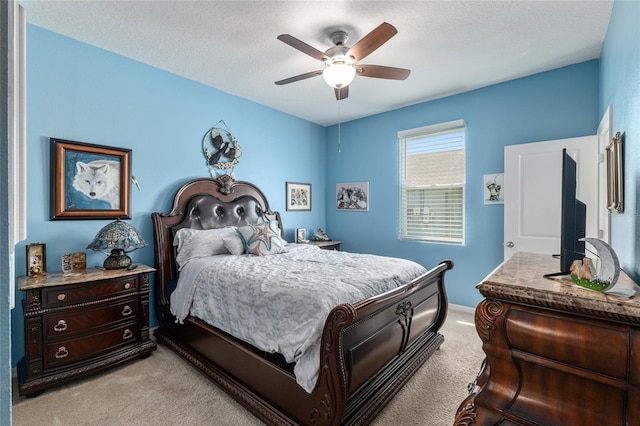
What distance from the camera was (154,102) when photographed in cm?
322

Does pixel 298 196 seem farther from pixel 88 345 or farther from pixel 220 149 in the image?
pixel 88 345

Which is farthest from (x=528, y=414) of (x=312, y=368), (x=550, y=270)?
(x=312, y=368)

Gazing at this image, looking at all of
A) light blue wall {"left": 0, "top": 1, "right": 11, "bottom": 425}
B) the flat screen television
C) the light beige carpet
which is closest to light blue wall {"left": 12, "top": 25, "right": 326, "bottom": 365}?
the light beige carpet

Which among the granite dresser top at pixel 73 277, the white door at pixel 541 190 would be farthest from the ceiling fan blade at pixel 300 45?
the white door at pixel 541 190

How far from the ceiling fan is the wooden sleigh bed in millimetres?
1733

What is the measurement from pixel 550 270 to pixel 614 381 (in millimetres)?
591

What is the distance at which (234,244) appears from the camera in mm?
3250

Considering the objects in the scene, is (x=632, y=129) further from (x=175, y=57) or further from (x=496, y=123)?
(x=175, y=57)

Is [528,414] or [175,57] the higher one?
[175,57]

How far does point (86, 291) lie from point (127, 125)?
1682mm

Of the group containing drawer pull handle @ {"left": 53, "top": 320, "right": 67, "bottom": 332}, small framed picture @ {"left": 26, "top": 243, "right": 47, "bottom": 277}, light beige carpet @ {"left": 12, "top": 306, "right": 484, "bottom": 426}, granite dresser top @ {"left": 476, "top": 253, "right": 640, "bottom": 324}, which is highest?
granite dresser top @ {"left": 476, "top": 253, "right": 640, "bottom": 324}

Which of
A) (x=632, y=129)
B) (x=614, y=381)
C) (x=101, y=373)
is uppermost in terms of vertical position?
(x=632, y=129)

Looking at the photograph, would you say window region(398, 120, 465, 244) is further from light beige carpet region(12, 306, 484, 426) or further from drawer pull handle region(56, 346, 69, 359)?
drawer pull handle region(56, 346, 69, 359)

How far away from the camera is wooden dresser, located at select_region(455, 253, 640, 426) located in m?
0.86
